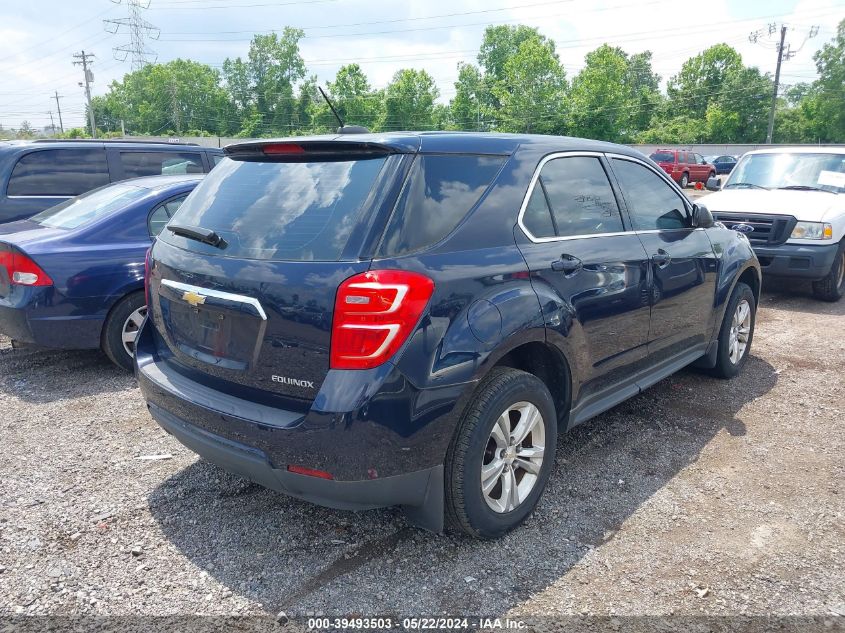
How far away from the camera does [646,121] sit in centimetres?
8575

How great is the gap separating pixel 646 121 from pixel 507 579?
9201 cm

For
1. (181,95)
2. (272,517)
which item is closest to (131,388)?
(272,517)

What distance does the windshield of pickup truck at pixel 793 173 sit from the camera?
8.54 meters

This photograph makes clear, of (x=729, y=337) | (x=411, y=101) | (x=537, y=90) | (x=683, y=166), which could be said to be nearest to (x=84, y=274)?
(x=729, y=337)

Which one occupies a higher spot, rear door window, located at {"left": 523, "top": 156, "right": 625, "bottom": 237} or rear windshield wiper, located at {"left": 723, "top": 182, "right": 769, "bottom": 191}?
rear door window, located at {"left": 523, "top": 156, "right": 625, "bottom": 237}

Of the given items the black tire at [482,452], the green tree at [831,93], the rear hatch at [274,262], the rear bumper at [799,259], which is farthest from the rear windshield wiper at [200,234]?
the green tree at [831,93]

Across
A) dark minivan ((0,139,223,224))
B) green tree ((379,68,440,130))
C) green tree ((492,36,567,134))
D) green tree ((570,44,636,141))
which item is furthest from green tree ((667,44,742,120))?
dark minivan ((0,139,223,224))

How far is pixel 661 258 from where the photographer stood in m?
3.99

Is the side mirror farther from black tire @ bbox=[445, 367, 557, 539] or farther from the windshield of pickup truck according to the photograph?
the windshield of pickup truck

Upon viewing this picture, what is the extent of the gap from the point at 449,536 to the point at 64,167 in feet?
21.7

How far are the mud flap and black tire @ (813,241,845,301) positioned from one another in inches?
280

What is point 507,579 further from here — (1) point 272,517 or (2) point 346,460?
(1) point 272,517

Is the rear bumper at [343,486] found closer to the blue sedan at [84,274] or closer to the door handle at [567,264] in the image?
the door handle at [567,264]

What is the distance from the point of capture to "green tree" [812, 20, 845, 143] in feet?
238
